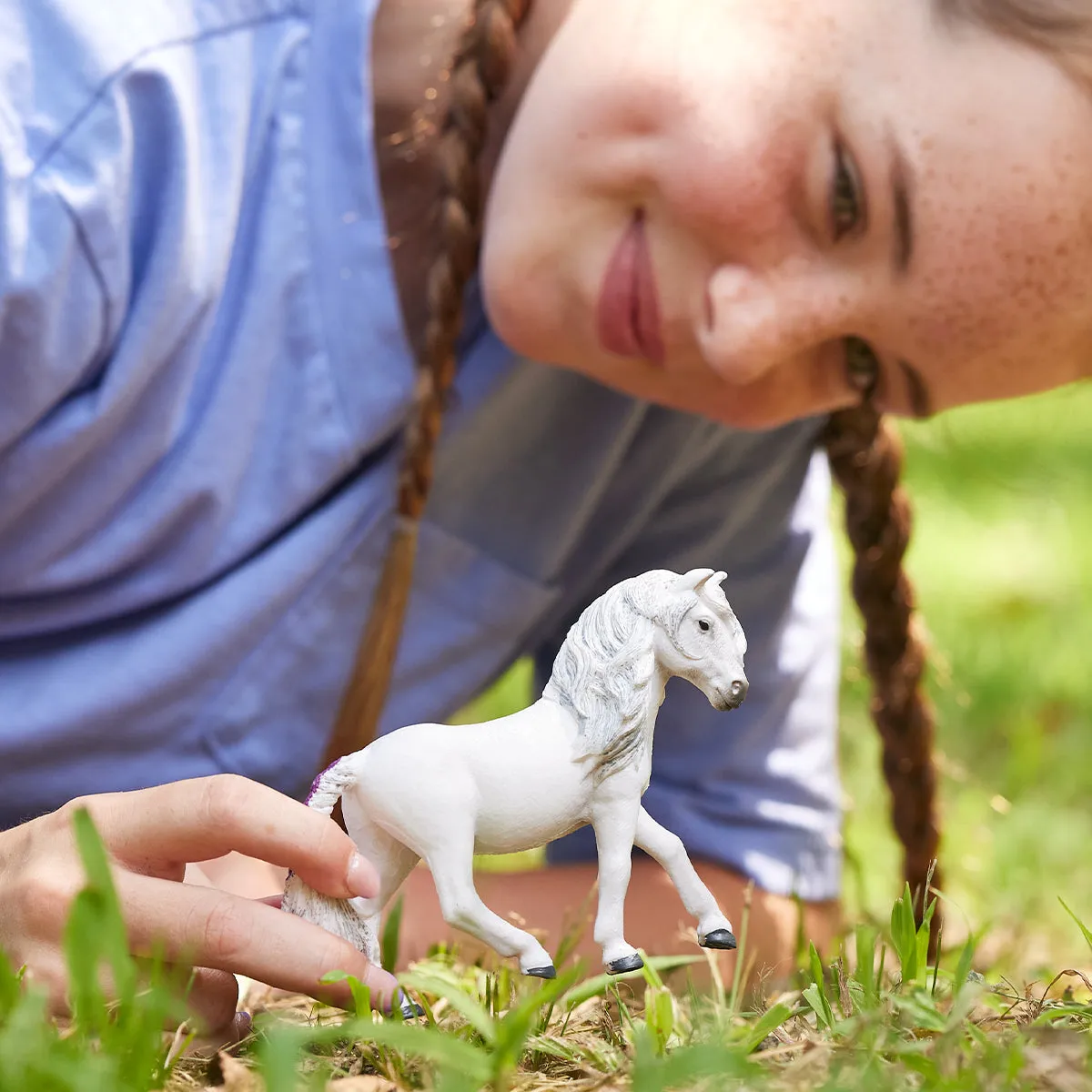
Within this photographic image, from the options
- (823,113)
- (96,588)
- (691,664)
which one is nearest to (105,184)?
(96,588)

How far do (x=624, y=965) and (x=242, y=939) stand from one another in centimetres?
24

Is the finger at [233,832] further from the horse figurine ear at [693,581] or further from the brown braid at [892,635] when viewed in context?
the brown braid at [892,635]

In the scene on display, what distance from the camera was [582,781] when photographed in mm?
829

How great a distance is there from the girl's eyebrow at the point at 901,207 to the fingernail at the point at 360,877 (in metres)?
0.81

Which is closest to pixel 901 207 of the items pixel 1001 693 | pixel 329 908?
pixel 329 908

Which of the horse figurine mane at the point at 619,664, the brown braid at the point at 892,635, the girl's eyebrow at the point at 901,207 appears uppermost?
the girl's eyebrow at the point at 901,207

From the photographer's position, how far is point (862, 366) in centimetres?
145

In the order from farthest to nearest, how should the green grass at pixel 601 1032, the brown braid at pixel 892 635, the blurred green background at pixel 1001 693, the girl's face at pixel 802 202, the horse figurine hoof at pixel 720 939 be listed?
the blurred green background at pixel 1001 693 → the brown braid at pixel 892 635 → the girl's face at pixel 802 202 → the horse figurine hoof at pixel 720 939 → the green grass at pixel 601 1032

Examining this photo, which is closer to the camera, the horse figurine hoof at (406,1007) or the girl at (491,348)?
the horse figurine hoof at (406,1007)

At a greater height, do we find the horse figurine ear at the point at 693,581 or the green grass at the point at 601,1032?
the horse figurine ear at the point at 693,581

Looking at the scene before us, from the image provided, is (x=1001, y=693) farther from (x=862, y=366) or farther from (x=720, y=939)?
(x=720, y=939)

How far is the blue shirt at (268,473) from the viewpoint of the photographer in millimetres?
1392

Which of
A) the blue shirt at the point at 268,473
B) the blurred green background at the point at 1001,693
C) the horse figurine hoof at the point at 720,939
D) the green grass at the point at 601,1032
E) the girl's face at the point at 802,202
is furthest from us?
the blurred green background at the point at 1001,693

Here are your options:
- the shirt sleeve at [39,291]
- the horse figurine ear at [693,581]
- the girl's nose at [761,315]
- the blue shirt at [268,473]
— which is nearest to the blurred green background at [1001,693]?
the blue shirt at [268,473]
